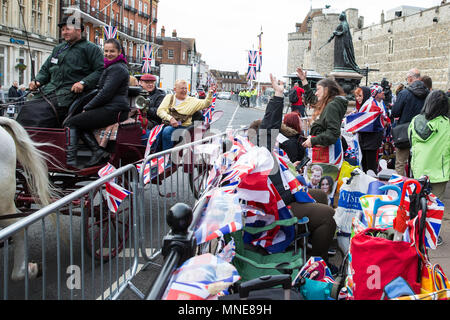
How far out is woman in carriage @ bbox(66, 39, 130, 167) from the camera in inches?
222

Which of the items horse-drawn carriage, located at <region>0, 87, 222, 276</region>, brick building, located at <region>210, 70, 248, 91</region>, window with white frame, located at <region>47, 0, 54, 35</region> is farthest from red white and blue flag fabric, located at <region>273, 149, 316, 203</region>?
brick building, located at <region>210, 70, 248, 91</region>

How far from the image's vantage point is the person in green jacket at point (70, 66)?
5.94 metres

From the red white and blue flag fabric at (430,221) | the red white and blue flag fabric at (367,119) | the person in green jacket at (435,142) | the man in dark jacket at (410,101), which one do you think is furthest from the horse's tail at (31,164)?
the man in dark jacket at (410,101)

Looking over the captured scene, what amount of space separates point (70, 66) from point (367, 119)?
4399 mm

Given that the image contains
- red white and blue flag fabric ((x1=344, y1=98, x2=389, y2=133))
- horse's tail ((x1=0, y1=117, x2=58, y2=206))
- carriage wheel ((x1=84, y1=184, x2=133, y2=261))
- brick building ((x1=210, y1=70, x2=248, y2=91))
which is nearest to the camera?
carriage wheel ((x1=84, y1=184, x2=133, y2=261))

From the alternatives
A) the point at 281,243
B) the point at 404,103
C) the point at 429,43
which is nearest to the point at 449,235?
the point at 404,103

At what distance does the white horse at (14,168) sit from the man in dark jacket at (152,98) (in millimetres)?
4021

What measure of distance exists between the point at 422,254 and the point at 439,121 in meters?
Result: 3.22

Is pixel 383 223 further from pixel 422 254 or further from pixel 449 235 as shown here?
pixel 449 235

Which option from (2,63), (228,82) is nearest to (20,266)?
(2,63)

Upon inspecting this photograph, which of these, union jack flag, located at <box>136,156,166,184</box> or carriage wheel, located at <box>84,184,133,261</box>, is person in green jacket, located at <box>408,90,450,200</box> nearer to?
union jack flag, located at <box>136,156,166,184</box>

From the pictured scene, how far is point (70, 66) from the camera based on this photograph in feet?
19.7

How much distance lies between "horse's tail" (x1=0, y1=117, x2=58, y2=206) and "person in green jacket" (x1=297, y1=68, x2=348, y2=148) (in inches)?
115
